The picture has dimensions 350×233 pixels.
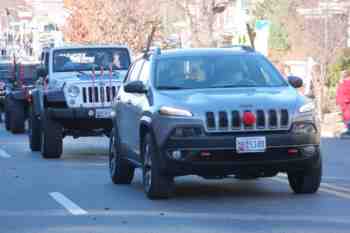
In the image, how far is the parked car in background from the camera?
19266 millimetres

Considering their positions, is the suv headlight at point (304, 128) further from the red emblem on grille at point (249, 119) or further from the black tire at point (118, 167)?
the black tire at point (118, 167)

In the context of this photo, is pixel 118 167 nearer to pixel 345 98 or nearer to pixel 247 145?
pixel 247 145

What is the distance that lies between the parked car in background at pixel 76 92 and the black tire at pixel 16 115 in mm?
8110

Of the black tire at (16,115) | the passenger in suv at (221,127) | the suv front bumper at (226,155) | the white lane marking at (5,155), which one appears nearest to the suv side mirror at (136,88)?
the passenger in suv at (221,127)

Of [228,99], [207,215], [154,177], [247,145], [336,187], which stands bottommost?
[336,187]

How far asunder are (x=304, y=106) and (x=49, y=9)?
73.2 m

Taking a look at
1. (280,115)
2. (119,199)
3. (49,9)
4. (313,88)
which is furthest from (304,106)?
(49,9)

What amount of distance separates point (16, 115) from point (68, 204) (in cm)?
1695

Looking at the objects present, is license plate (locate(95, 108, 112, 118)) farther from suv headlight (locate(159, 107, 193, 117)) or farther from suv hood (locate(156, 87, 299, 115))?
suv headlight (locate(159, 107, 193, 117))

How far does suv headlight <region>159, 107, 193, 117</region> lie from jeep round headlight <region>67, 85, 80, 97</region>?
751 cm

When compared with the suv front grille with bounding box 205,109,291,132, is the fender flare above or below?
below

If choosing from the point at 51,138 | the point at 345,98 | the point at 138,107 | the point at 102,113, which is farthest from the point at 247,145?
the point at 345,98

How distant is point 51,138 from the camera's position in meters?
19.4

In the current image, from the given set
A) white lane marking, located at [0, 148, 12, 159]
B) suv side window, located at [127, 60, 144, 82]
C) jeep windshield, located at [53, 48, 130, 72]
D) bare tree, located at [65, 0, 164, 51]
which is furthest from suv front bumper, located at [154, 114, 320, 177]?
bare tree, located at [65, 0, 164, 51]
